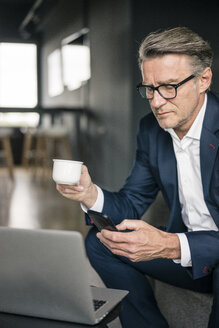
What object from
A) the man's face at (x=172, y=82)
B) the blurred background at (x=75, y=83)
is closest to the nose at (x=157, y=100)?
the man's face at (x=172, y=82)

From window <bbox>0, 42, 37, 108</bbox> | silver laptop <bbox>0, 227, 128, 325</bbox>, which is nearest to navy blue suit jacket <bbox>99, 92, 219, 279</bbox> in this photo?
silver laptop <bbox>0, 227, 128, 325</bbox>

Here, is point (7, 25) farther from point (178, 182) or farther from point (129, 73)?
point (178, 182)

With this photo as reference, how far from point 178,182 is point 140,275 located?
0.33 metres

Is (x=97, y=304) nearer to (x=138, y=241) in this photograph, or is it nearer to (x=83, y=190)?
(x=138, y=241)

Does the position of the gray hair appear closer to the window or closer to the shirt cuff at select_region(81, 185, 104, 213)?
the shirt cuff at select_region(81, 185, 104, 213)

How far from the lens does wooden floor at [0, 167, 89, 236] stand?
151 inches

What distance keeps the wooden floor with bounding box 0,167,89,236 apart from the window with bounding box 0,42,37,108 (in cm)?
374

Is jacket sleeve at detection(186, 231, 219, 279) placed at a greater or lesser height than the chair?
greater

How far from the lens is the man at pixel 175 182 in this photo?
4.40 ft

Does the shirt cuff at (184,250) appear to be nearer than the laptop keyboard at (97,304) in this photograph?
No

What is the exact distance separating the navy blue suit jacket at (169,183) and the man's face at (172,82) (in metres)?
0.10

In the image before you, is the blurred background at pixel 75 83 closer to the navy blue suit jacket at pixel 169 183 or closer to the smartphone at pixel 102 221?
the navy blue suit jacket at pixel 169 183

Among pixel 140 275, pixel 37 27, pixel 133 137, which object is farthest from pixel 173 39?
pixel 37 27

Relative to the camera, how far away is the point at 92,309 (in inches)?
38.2
